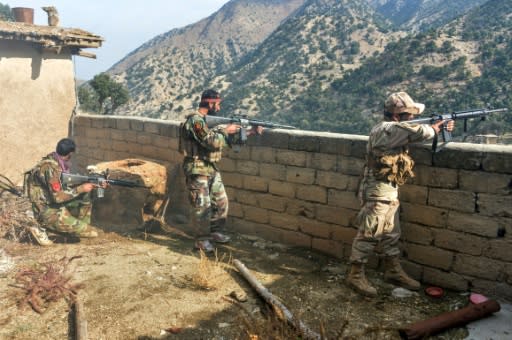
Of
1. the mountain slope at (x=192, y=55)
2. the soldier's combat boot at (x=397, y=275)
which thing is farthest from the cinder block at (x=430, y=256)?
the mountain slope at (x=192, y=55)

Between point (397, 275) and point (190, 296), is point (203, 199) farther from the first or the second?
point (397, 275)

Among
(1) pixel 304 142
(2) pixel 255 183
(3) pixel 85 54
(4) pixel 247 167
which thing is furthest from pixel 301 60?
(1) pixel 304 142

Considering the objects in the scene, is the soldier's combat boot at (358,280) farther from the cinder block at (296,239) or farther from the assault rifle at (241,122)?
the assault rifle at (241,122)

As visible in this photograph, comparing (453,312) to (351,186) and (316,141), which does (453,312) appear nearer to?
(351,186)

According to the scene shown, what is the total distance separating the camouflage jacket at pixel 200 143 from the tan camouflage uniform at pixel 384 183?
5.94 ft

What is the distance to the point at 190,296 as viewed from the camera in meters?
3.87

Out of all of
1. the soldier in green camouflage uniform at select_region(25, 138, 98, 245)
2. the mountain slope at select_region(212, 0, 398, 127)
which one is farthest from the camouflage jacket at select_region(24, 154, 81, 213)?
the mountain slope at select_region(212, 0, 398, 127)

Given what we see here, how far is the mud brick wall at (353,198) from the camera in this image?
3.64m

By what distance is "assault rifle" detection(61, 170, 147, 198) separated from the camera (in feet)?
17.3

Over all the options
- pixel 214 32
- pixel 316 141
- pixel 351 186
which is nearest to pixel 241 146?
pixel 316 141

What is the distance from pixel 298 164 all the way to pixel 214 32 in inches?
4180

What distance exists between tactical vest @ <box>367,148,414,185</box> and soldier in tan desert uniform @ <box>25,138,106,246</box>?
3.66m

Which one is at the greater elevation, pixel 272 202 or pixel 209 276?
pixel 272 202

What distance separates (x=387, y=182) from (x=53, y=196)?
13.3 feet
